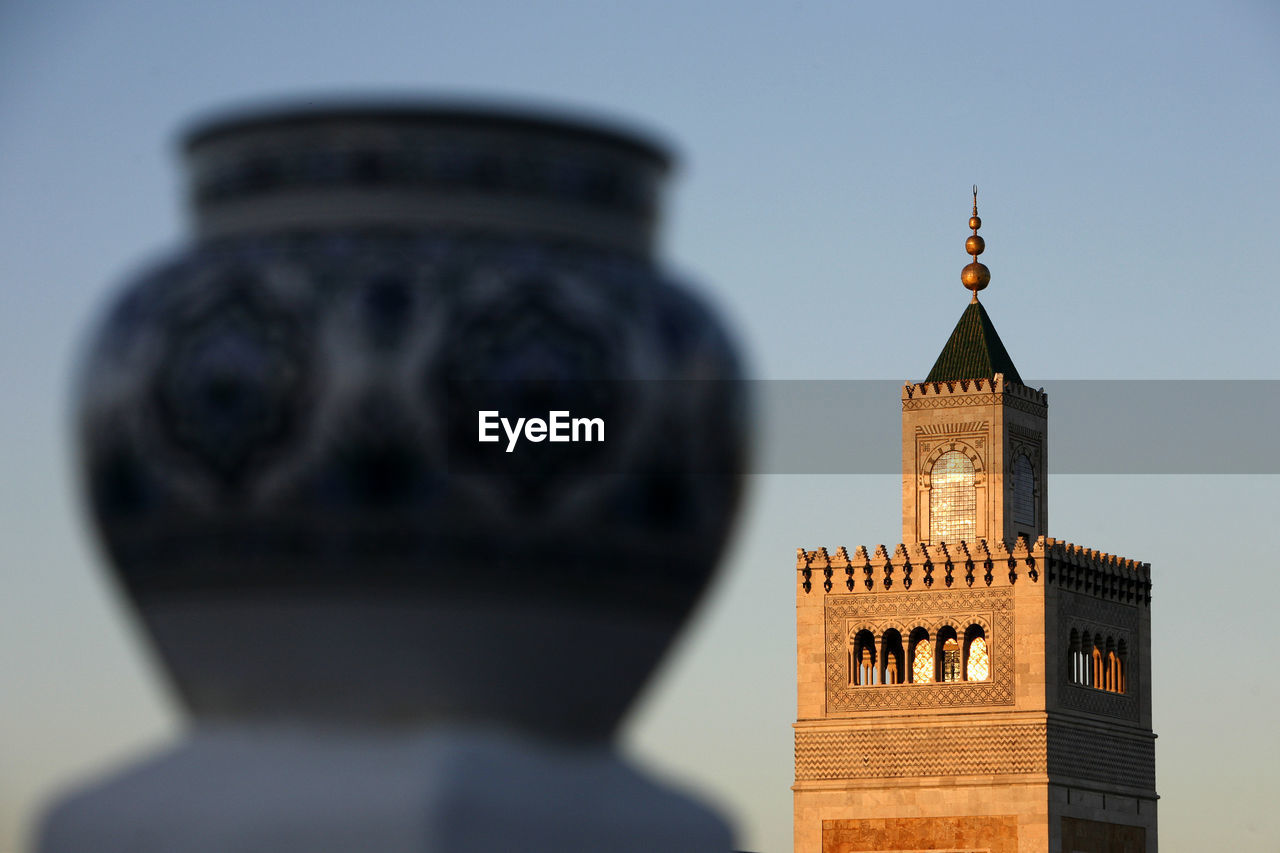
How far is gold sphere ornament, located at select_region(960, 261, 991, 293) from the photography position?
78.8 metres

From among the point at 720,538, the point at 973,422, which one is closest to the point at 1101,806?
the point at 973,422

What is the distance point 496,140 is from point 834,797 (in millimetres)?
62025

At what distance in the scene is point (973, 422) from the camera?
245 ft

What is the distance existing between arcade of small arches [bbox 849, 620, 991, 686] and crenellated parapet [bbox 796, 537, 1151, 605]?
1.07m

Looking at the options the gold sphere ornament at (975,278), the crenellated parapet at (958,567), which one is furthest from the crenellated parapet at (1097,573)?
the gold sphere ornament at (975,278)

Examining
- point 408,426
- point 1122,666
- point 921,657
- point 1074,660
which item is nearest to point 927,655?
point 921,657

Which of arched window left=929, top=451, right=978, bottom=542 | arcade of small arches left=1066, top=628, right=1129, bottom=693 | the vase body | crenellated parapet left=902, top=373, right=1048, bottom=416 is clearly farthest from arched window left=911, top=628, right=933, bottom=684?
the vase body

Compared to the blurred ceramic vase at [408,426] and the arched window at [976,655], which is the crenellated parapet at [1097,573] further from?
the blurred ceramic vase at [408,426]

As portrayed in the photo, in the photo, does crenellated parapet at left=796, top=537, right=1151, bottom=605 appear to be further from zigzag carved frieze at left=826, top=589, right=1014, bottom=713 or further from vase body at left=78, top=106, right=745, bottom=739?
vase body at left=78, top=106, right=745, bottom=739

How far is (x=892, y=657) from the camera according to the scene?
2965 inches

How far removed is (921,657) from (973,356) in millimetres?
7462

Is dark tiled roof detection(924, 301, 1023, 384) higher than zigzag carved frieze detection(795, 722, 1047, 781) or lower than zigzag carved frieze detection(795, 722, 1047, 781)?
higher

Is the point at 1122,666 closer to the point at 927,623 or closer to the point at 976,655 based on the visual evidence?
the point at 976,655

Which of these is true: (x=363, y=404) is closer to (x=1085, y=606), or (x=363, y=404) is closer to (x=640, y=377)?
(x=640, y=377)
